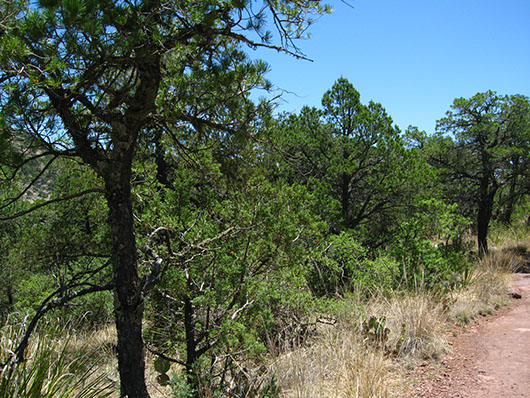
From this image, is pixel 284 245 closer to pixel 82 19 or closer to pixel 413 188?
pixel 82 19

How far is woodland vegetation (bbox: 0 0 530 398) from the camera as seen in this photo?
2.24m

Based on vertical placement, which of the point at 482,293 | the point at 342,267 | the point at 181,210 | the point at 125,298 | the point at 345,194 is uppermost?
the point at 345,194

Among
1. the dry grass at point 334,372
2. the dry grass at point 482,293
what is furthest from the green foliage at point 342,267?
the dry grass at point 334,372

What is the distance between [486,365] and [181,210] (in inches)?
149

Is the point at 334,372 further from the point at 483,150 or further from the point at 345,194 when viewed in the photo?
the point at 483,150

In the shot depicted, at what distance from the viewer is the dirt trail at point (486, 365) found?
376 cm

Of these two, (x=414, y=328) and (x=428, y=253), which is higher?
(x=428, y=253)

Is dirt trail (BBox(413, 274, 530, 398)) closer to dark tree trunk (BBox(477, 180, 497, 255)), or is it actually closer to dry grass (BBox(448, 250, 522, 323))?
dry grass (BBox(448, 250, 522, 323))

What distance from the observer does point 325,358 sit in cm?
411

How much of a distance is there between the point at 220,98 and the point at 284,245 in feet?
6.47

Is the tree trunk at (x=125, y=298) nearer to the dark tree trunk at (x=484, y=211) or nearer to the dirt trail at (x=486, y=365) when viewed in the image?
the dirt trail at (x=486, y=365)

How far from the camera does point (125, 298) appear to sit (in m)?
2.61

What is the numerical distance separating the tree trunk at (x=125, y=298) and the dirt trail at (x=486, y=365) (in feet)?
8.78

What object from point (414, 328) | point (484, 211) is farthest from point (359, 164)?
point (484, 211)
